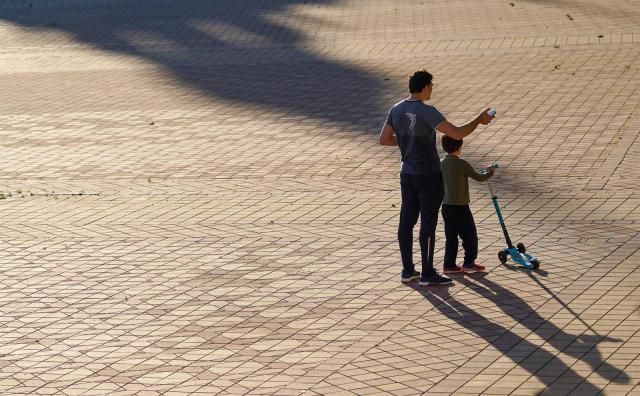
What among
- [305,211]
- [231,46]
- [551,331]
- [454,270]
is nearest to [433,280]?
[454,270]

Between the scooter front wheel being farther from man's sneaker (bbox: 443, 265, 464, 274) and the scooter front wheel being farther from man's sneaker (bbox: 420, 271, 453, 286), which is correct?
man's sneaker (bbox: 420, 271, 453, 286)

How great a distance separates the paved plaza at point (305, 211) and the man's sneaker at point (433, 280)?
6 cm

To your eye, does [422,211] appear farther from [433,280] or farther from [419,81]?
[419,81]

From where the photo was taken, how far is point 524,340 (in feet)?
26.6

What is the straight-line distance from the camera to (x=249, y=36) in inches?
837

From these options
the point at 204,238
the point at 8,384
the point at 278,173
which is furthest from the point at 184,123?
the point at 8,384

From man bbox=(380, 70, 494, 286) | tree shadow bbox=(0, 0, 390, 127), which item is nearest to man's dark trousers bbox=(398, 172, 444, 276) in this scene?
man bbox=(380, 70, 494, 286)

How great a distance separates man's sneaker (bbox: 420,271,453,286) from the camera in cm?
936

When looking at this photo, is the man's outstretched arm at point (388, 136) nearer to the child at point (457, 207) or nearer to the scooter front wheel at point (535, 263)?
the child at point (457, 207)

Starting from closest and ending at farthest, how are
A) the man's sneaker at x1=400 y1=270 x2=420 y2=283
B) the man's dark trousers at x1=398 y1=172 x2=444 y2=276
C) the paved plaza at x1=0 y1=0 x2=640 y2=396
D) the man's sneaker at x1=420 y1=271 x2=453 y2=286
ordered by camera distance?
1. the paved plaza at x1=0 y1=0 x2=640 y2=396
2. the man's dark trousers at x1=398 y1=172 x2=444 y2=276
3. the man's sneaker at x1=420 y1=271 x2=453 y2=286
4. the man's sneaker at x1=400 y1=270 x2=420 y2=283

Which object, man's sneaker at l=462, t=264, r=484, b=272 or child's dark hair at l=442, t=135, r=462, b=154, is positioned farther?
man's sneaker at l=462, t=264, r=484, b=272

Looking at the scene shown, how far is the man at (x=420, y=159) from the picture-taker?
29.8ft

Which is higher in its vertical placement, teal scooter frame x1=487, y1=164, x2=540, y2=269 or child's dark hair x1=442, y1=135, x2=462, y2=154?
child's dark hair x1=442, y1=135, x2=462, y2=154

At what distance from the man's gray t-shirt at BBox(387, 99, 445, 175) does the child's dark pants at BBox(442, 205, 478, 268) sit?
0.48 metres
